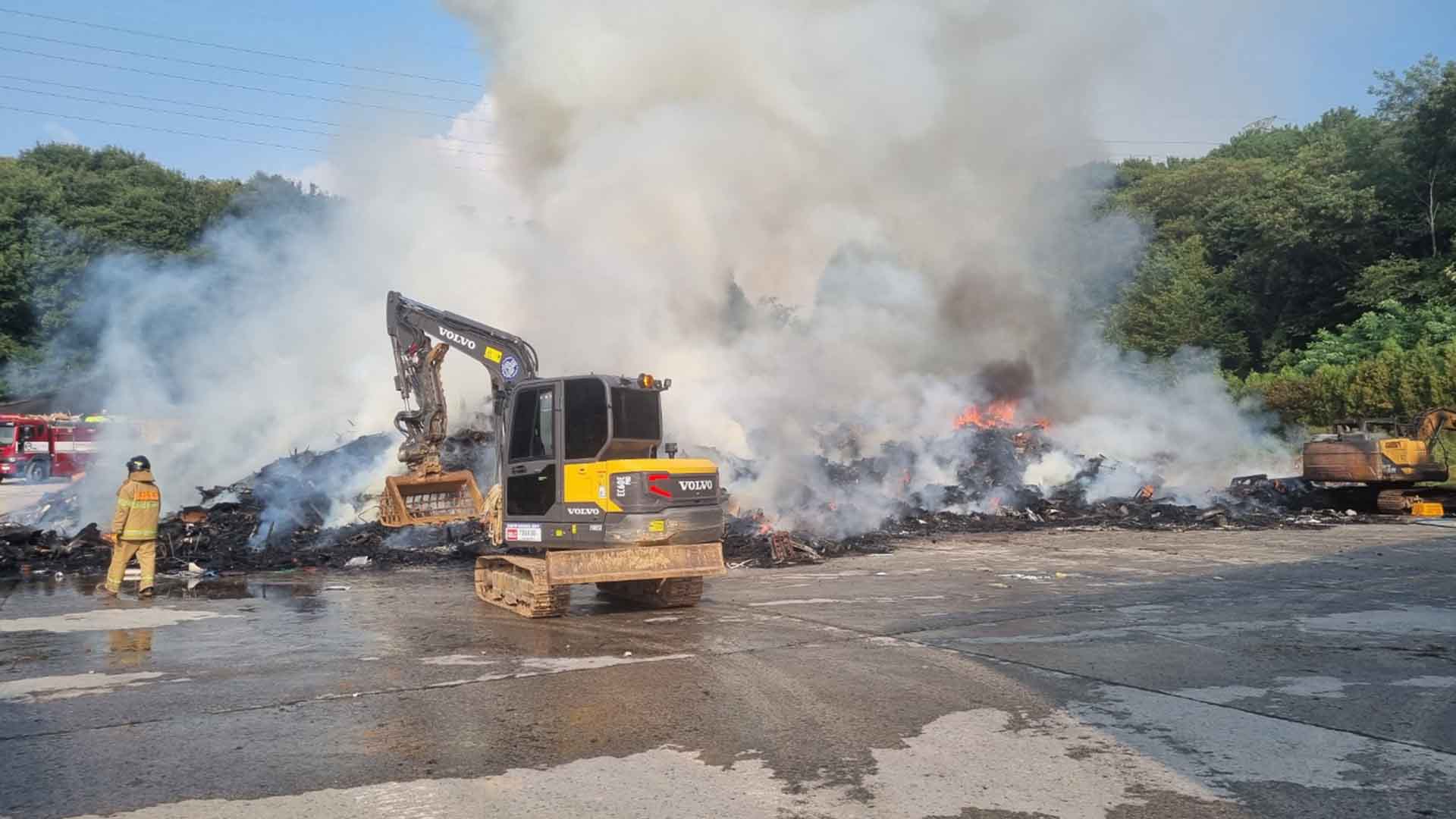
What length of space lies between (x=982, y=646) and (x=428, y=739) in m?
4.53

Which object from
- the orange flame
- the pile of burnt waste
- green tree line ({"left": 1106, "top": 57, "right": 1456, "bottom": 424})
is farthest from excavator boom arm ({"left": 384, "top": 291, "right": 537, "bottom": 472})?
green tree line ({"left": 1106, "top": 57, "right": 1456, "bottom": 424})

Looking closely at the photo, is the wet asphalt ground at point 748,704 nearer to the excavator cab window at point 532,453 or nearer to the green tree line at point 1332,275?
the excavator cab window at point 532,453

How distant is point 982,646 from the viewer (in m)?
8.30

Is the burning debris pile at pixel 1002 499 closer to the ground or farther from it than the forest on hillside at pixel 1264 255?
closer to the ground

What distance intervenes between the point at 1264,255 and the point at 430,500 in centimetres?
3932

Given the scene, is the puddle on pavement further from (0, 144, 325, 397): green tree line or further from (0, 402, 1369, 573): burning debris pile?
(0, 144, 325, 397): green tree line

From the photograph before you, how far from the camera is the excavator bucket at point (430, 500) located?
14.3 metres

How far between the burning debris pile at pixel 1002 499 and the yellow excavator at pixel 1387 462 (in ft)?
2.42

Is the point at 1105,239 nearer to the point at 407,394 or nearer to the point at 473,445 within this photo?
the point at 473,445

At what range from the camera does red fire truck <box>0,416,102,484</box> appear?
3166 centimetres

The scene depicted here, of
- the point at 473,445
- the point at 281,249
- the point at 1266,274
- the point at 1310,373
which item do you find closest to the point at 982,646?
the point at 473,445

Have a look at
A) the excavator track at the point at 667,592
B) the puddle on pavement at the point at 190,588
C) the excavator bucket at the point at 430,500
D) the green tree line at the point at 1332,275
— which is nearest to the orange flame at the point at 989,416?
the green tree line at the point at 1332,275

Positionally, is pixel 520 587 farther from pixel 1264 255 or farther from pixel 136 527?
pixel 1264 255

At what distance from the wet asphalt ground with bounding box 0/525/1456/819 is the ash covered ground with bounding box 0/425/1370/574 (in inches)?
126
